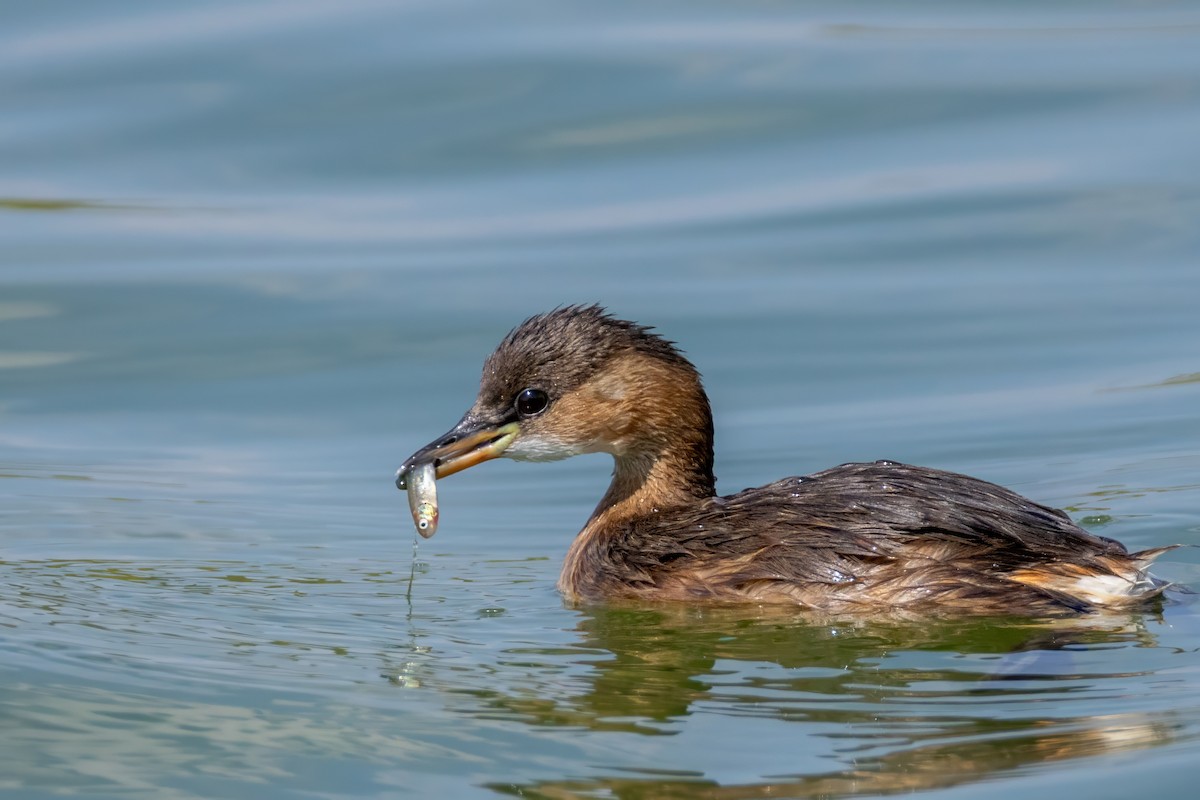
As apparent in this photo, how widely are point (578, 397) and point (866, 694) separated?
2.27 m

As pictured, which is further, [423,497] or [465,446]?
[465,446]

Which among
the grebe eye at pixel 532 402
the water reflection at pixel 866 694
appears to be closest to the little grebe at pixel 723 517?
the grebe eye at pixel 532 402

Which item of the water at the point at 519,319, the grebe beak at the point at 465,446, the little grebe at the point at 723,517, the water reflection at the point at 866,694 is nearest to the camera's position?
the water reflection at the point at 866,694

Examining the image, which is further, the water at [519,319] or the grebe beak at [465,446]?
the grebe beak at [465,446]

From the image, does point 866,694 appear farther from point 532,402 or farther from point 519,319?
point 519,319

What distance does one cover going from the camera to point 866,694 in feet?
20.1

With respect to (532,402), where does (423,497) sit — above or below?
below

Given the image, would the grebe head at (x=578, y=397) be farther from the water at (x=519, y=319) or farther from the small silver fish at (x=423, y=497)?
the water at (x=519, y=319)

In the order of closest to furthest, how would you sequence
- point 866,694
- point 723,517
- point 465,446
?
point 866,694, point 723,517, point 465,446

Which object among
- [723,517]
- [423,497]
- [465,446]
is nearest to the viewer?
[723,517]

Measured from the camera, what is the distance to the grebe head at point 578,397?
7.98 metres

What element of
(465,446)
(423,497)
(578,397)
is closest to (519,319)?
(578,397)

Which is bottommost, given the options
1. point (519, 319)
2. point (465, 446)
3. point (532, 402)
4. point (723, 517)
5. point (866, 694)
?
point (866, 694)

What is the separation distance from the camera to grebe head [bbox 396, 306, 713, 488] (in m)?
7.98
